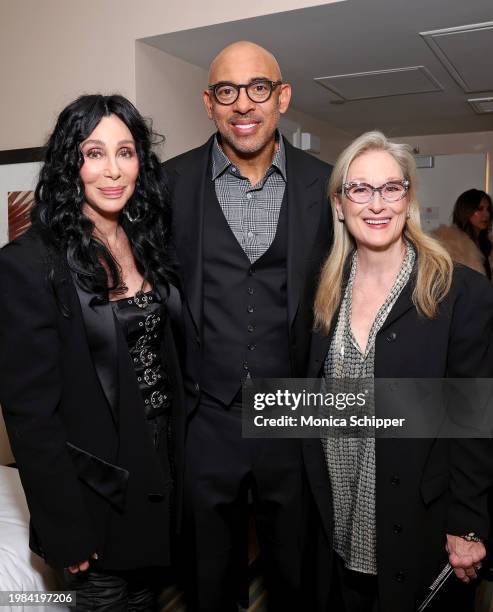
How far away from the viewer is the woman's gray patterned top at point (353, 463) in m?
1.65

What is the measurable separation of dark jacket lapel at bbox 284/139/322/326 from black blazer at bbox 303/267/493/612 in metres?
0.34

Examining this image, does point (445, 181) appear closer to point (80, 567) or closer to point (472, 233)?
point (472, 233)

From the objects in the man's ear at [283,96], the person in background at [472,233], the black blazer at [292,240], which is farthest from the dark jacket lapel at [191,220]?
the person in background at [472,233]

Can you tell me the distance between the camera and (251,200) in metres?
1.97

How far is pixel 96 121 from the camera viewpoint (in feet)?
5.21

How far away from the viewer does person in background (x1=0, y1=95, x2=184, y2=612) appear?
1432mm

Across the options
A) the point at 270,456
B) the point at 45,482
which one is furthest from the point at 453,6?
the point at 45,482

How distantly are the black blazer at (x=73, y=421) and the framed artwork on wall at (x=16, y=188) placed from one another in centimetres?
197

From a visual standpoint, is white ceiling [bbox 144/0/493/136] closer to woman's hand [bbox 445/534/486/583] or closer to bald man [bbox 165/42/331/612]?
bald man [bbox 165/42/331/612]

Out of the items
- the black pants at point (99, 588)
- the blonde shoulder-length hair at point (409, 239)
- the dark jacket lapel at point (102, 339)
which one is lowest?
the black pants at point (99, 588)

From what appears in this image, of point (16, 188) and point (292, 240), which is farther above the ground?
point (16, 188)

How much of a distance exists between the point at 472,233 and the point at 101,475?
3.83m

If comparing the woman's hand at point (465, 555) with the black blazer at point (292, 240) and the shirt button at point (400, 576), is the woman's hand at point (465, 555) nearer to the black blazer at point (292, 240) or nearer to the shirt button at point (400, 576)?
the shirt button at point (400, 576)

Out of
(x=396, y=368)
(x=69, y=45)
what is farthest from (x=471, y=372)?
(x=69, y=45)
